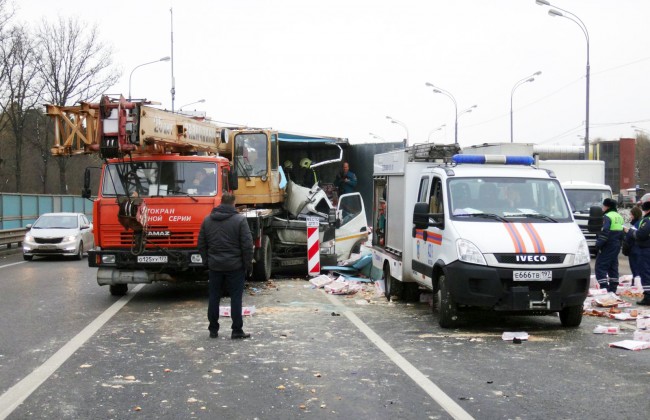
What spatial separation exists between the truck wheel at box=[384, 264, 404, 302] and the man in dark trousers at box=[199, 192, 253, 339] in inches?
159

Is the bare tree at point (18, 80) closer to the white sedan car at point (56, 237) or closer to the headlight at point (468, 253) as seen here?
the white sedan car at point (56, 237)

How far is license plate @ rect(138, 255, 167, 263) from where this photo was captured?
43.0 ft

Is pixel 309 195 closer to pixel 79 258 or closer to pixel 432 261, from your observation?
pixel 432 261

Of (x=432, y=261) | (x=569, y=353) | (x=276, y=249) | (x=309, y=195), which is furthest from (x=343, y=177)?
(x=569, y=353)

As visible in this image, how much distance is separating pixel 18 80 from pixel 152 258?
32490 millimetres

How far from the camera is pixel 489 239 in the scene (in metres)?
9.78

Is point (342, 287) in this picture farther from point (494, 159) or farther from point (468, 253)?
point (468, 253)

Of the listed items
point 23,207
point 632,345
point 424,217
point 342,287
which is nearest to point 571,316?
point 632,345

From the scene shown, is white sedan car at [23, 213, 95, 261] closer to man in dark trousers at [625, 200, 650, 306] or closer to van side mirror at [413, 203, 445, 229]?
van side mirror at [413, 203, 445, 229]

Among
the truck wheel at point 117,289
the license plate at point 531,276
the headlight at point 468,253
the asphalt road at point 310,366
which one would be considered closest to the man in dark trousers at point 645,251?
the asphalt road at point 310,366

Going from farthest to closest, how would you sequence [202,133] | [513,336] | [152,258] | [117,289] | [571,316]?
[202,133] → [117,289] → [152,258] → [571,316] → [513,336]

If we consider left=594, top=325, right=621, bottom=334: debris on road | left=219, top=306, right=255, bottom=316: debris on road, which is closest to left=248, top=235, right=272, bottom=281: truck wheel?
left=219, top=306, right=255, bottom=316: debris on road

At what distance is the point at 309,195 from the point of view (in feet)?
61.7

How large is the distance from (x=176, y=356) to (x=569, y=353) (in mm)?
4344
